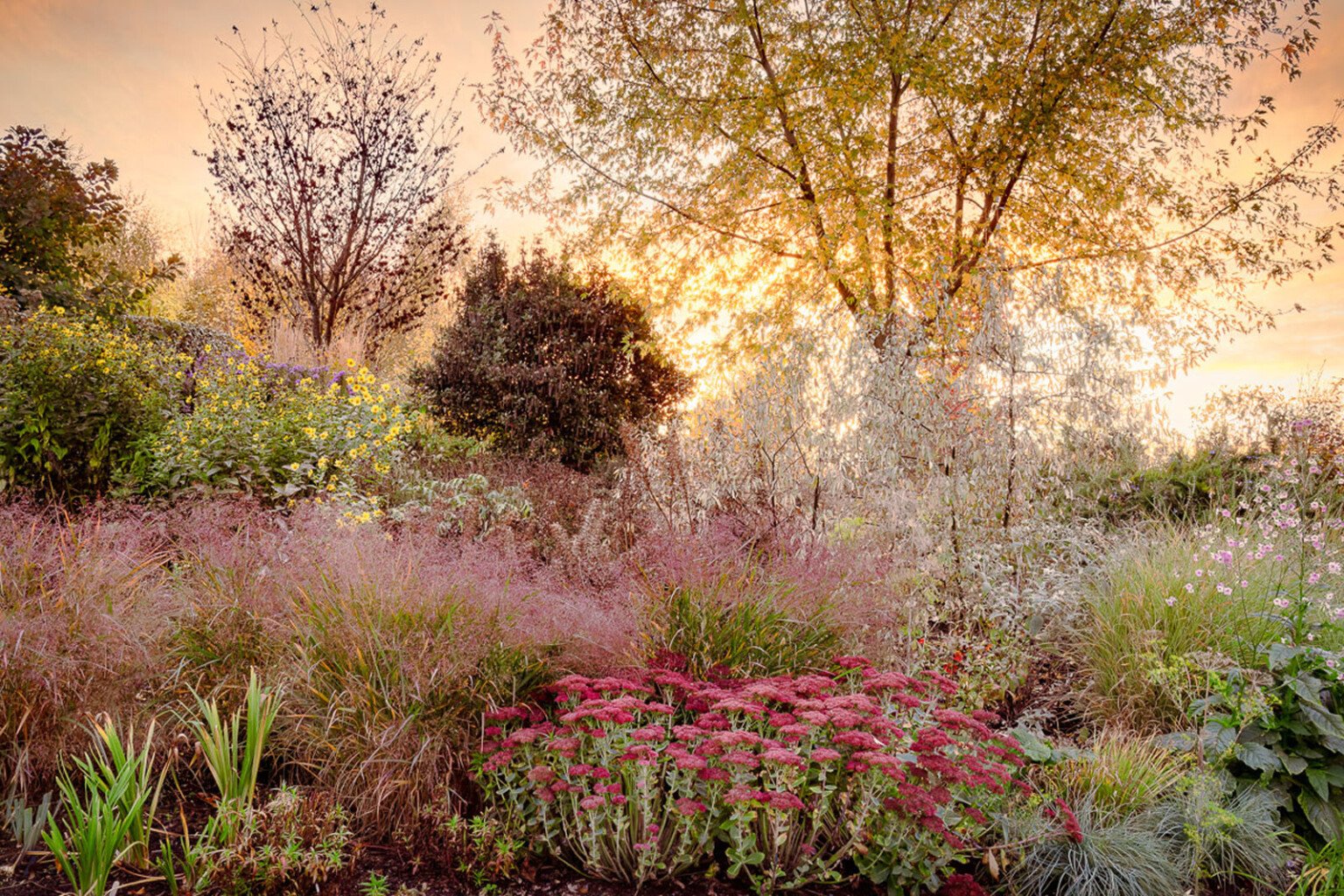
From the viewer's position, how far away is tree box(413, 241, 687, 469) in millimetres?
10219

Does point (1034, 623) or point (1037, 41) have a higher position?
point (1037, 41)

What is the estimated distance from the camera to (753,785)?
2922 millimetres

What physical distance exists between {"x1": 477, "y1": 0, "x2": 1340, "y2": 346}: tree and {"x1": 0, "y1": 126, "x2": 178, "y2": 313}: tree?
4101mm

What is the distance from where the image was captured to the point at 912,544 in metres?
4.72

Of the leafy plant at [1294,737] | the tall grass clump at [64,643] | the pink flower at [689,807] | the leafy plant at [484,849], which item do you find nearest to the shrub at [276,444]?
the tall grass clump at [64,643]

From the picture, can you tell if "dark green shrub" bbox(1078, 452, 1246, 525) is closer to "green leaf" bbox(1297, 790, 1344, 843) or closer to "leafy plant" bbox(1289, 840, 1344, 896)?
"green leaf" bbox(1297, 790, 1344, 843)

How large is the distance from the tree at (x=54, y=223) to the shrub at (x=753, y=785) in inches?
318

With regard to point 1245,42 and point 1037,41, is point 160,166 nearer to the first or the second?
point 1037,41

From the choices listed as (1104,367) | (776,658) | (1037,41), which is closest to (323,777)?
(776,658)

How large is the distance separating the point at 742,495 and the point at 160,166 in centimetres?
892

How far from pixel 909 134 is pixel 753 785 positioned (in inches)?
344

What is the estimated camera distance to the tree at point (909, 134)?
8492 mm

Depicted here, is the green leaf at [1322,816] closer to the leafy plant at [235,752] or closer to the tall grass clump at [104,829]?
the leafy plant at [235,752]

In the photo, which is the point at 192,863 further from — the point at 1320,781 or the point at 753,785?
the point at 1320,781
